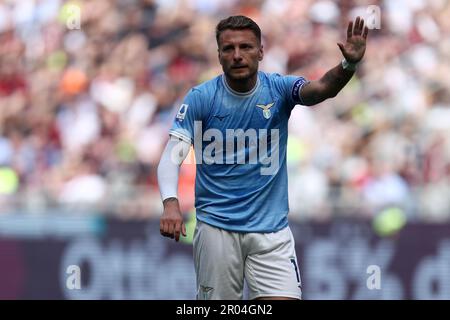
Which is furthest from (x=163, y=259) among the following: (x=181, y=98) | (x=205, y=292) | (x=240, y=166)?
(x=240, y=166)

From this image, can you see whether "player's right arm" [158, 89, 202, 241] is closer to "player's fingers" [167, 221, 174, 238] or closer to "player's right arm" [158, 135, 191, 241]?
"player's right arm" [158, 135, 191, 241]

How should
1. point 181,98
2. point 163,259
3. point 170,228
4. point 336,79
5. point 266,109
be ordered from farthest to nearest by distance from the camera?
point 181,98 < point 163,259 < point 266,109 < point 336,79 < point 170,228

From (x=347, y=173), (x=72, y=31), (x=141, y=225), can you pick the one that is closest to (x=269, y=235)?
(x=141, y=225)

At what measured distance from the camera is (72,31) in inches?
501

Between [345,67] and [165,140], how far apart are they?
582 cm

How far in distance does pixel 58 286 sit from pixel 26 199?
898 mm

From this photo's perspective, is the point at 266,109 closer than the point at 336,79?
No

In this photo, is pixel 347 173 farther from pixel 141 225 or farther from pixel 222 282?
pixel 222 282

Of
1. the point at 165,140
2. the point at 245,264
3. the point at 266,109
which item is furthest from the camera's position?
the point at 165,140

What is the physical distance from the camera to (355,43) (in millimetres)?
6215

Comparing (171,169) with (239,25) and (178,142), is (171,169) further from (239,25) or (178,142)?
(239,25)

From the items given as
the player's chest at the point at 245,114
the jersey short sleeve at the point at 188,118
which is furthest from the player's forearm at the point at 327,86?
the jersey short sleeve at the point at 188,118

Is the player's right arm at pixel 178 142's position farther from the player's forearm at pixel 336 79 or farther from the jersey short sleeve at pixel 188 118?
the player's forearm at pixel 336 79

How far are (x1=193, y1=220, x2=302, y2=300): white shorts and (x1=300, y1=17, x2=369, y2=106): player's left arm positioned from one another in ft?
2.85
